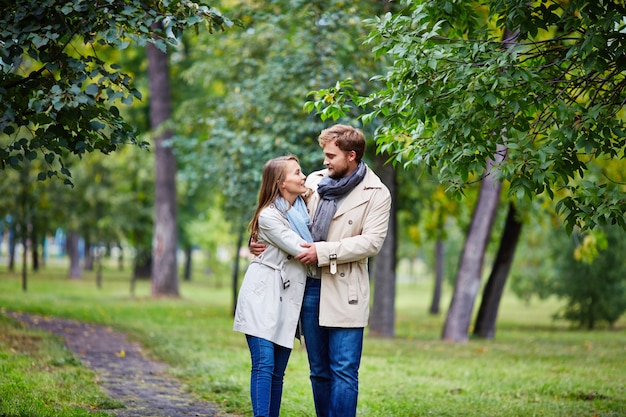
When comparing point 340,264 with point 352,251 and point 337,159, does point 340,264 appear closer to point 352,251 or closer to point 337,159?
point 352,251

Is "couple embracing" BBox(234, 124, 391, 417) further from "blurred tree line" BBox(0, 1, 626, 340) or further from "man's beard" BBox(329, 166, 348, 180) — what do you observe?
"blurred tree line" BBox(0, 1, 626, 340)

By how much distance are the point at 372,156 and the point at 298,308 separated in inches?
371

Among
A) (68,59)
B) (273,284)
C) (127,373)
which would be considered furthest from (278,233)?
(127,373)

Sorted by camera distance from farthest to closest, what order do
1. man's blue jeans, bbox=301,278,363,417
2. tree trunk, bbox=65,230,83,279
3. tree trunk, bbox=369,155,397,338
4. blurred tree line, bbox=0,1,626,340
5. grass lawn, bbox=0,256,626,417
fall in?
tree trunk, bbox=65,230,83,279, tree trunk, bbox=369,155,397,338, grass lawn, bbox=0,256,626,417, blurred tree line, bbox=0,1,626,340, man's blue jeans, bbox=301,278,363,417

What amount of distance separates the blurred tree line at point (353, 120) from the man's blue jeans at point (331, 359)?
1.42 meters

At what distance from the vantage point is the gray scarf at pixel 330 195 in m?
5.45

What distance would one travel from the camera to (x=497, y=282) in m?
17.5

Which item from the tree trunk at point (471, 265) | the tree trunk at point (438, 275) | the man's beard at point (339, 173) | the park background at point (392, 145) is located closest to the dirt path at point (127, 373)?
the park background at point (392, 145)

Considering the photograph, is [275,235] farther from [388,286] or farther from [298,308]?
[388,286]

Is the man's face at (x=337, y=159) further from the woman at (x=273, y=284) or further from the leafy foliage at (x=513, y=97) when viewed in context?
the leafy foliage at (x=513, y=97)

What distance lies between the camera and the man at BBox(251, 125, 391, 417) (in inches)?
209

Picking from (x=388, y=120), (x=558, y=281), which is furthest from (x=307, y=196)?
(x=558, y=281)

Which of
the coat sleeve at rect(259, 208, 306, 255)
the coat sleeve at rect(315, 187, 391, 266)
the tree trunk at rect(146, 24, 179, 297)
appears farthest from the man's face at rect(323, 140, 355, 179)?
the tree trunk at rect(146, 24, 179, 297)

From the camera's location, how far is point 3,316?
1288 centimetres
